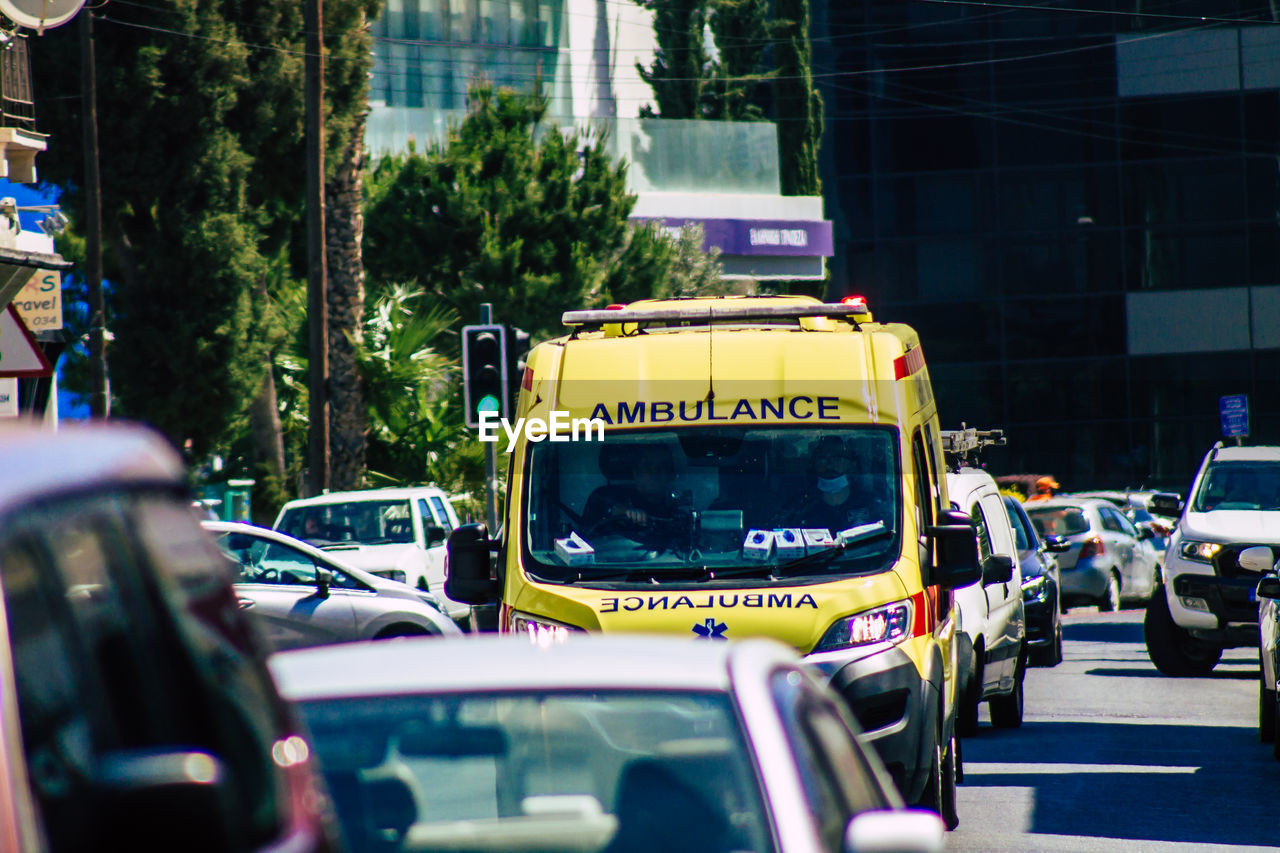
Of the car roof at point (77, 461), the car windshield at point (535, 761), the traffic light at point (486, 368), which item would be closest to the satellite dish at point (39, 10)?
the traffic light at point (486, 368)

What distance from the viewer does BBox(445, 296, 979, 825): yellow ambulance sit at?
320 inches

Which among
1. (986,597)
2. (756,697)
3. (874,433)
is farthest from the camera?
(986,597)

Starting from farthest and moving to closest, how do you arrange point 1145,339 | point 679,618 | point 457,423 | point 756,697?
point 1145,339
point 457,423
point 679,618
point 756,697

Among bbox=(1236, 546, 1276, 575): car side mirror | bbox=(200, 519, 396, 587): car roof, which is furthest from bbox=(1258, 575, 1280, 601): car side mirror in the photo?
bbox=(200, 519, 396, 587): car roof

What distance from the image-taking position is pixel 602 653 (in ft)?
13.6

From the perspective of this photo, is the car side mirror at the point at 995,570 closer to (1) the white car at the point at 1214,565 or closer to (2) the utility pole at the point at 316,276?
(1) the white car at the point at 1214,565

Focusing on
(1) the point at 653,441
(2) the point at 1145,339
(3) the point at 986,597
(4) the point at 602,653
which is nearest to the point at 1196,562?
(3) the point at 986,597

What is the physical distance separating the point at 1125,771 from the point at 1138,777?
0.21 metres

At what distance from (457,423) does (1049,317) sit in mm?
24029

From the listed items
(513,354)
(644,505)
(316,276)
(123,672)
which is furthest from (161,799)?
(316,276)

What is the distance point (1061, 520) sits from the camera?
23.9 meters

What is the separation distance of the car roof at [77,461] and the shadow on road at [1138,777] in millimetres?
7271

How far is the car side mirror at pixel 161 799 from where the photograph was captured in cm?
202

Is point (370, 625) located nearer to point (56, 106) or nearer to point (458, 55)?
point (56, 106)
